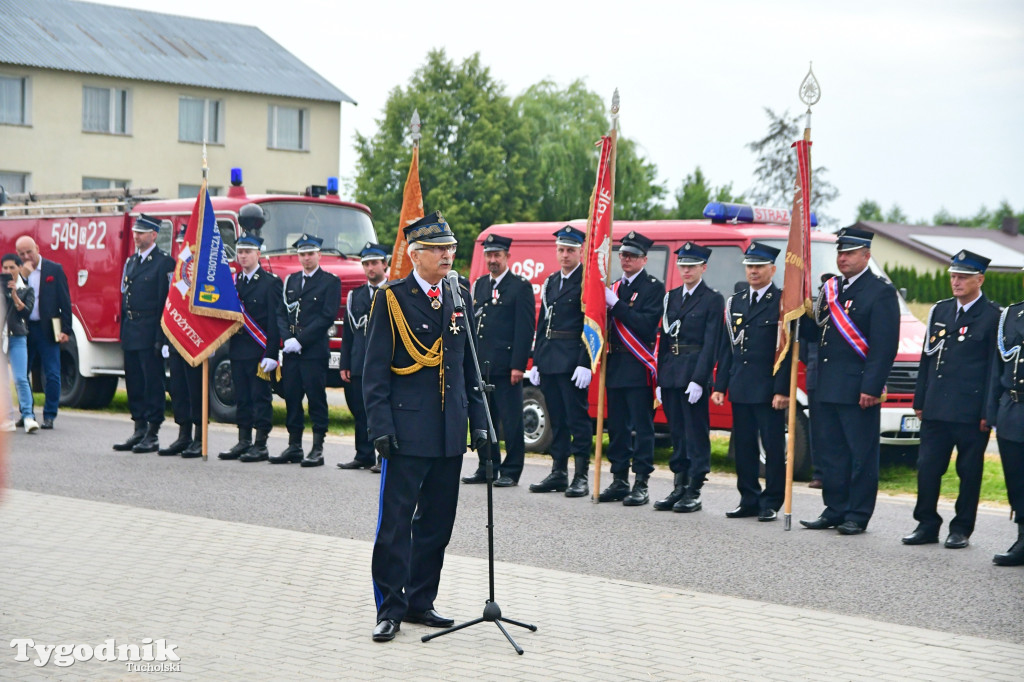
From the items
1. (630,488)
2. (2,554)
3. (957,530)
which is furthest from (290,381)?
(957,530)

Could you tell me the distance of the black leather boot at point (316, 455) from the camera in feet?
40.8

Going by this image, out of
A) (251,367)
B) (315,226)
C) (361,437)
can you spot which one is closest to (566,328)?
(361,437)

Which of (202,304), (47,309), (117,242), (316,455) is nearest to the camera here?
(316,455)

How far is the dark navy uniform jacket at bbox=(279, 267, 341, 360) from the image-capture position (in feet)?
40.6

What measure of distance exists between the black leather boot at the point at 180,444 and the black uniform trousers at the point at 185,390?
0.07 meters

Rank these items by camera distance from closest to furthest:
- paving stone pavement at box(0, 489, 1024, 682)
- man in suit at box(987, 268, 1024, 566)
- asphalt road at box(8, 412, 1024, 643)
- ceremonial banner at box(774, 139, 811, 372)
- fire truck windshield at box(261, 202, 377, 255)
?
paving stone pavement at box(0, 489, 1024, 682), asphalt road at box(8, 412, 1024, 643), man in suit at box(987, 268, 1024, 566), ceremonial banner at box(774, 139, 811, 372), fire truck windshield at box(261, 202, 377, 255)

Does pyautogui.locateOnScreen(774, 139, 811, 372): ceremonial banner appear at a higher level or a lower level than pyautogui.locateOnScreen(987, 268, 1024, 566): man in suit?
higher

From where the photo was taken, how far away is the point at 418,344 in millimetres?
6543

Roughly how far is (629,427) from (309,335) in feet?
11.1

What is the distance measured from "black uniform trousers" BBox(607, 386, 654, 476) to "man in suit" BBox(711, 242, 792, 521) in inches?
30.2

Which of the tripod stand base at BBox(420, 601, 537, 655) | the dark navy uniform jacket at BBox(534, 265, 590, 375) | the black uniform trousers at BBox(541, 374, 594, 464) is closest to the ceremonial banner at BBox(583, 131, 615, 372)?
the dark navy uniform jacket at BBox(534, 265, 590, 375)

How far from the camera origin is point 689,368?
10.2 m

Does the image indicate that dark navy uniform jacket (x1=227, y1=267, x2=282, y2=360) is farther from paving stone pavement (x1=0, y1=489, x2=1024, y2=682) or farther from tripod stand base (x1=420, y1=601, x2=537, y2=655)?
tripod stand base (x1=420, y1=601, x2=537, y2=655)

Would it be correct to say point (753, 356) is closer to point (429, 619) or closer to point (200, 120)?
point (429, 619)
